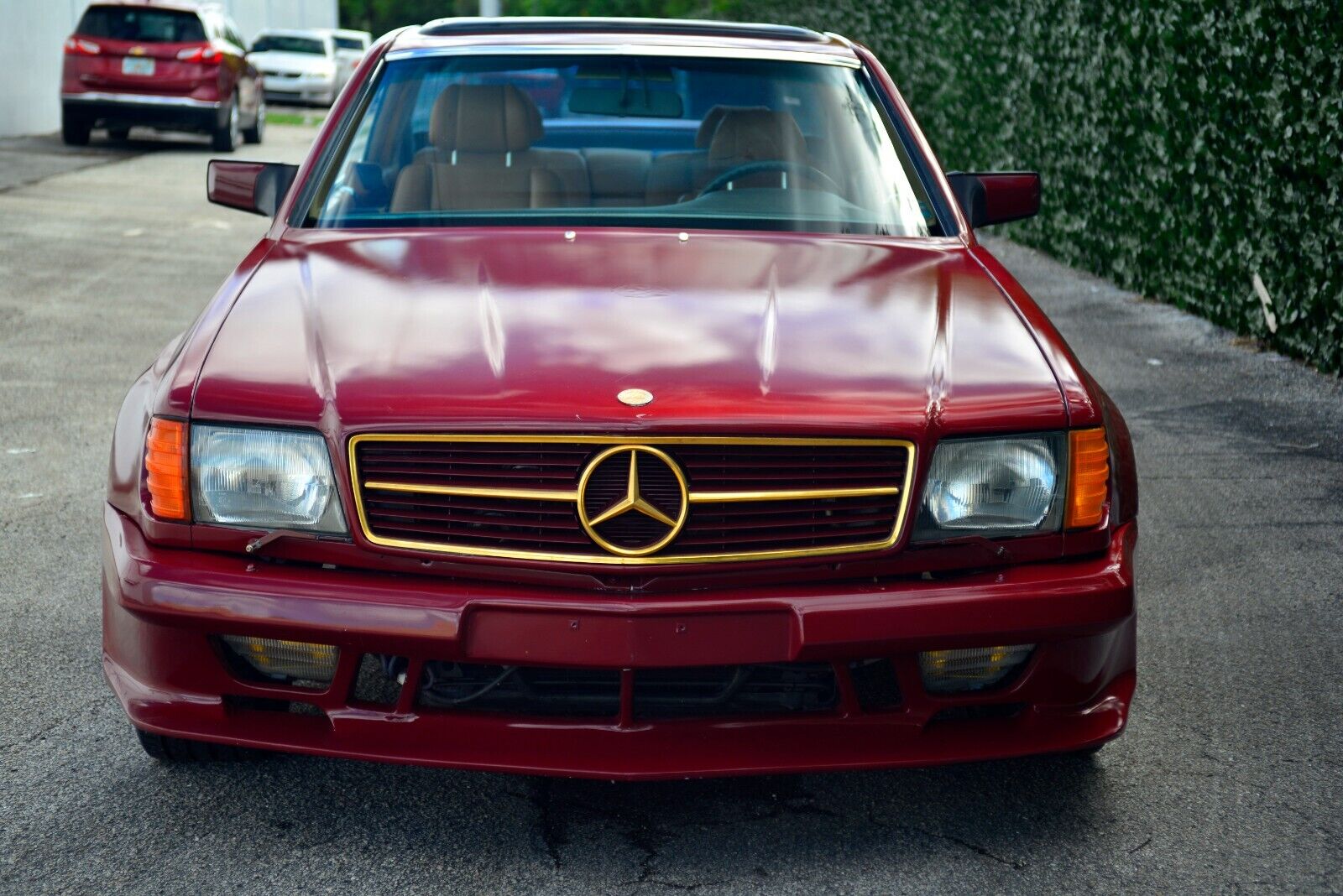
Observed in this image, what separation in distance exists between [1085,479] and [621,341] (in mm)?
870

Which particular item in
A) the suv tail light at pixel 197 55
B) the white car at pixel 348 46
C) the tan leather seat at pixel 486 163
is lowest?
the white car at pixel 348 46

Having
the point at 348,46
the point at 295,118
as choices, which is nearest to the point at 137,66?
the point at 295,118

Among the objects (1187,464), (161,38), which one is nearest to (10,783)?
(1187,464)

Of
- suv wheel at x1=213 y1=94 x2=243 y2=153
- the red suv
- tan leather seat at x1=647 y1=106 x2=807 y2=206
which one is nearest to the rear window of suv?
the red suv

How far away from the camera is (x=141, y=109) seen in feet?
58.4

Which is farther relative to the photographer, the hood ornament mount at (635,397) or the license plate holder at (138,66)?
the license plate holder at (138,66)

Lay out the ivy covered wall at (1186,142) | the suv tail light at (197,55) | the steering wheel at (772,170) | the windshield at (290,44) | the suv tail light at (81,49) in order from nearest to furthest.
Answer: the steering wheel at (772,170) → the ivy covered wall at (1186,142) → the suv tail light at (81,49) → the suv tail light at (197,55) → the windshield at (290,44)

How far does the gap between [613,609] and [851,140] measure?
6.50ft

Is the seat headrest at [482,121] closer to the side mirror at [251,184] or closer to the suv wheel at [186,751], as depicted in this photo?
the side mirror at [251,184]

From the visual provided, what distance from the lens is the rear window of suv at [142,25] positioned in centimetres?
1777

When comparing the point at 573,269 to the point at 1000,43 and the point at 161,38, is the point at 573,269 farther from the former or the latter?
the point at 161,38

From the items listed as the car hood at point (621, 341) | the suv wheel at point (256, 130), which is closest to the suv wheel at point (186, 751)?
the car hood at point (621, 341)

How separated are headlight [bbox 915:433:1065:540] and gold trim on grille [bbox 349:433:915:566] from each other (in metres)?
0.07

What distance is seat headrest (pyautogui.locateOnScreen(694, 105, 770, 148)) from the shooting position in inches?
165
